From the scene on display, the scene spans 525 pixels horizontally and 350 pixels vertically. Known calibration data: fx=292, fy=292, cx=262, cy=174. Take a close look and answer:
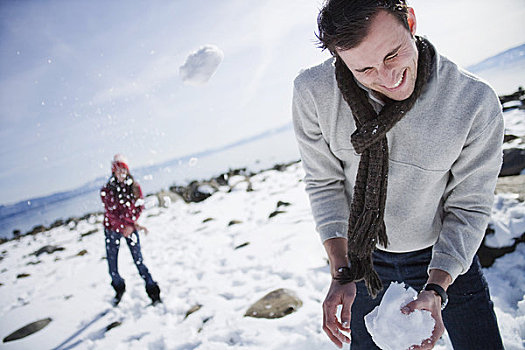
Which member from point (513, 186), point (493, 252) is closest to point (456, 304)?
point (493, 252)

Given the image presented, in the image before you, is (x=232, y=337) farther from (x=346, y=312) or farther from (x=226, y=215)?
(x=226, y=215)

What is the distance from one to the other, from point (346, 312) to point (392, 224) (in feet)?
1.75

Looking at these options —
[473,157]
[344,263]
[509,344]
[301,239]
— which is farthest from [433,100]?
[301,239]

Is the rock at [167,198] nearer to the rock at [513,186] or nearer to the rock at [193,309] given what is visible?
the rock at [193,309]

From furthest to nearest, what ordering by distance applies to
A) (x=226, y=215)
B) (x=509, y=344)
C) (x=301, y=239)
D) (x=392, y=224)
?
(x=226, y=215), (x=301, y=239), (x=509, y=344), (x=392, y=224)

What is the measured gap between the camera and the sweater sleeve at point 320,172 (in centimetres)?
157

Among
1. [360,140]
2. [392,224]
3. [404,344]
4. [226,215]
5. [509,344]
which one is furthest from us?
[226,215]

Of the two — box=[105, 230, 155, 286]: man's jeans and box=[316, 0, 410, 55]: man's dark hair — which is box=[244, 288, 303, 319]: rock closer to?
box=[105, 230, 155, 286]: man's jeans

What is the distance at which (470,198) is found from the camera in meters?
1.44

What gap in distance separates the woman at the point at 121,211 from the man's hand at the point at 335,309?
10.6ft

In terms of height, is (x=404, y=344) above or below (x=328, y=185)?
below

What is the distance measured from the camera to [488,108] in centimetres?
127

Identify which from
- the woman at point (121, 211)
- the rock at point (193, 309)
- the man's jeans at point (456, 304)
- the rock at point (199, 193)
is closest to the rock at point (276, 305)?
the rock at point (193, 309)

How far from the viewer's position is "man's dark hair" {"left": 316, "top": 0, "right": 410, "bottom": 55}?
1.09 m
